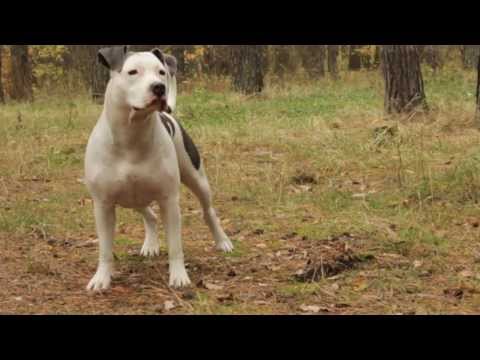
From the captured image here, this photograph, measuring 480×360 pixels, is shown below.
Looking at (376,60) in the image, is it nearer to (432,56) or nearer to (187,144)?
(432,56)

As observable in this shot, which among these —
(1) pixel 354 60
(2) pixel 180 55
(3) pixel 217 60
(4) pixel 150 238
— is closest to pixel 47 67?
(2) pixel 180 55

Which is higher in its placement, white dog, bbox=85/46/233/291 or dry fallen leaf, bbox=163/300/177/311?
white dog, bbox=85/46/233/291

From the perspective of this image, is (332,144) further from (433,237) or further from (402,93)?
(433,237)

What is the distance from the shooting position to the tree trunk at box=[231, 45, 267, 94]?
46.6 ft

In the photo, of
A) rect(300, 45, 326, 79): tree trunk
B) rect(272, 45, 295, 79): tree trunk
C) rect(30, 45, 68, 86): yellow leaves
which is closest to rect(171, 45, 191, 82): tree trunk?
rect(272, 45, 295, 79): tree trunk

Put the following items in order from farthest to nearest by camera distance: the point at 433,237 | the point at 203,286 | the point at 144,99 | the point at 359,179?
the point at 359,179 < the point at 433,237 < the point at 203,286 < the point at 144,99

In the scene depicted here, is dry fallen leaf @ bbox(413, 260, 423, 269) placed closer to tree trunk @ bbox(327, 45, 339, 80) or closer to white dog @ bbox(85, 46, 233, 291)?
white dog @ bbox(85, 46, 233, 291)

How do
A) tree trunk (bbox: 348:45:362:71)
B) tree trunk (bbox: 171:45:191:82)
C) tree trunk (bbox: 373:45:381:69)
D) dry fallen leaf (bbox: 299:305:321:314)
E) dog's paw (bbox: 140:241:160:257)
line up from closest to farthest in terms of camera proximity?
dry fallen leaf (bbox: 299:305:321:314) < dog's paw (bbox: 140:241:160:257) < tree trunk (bbox: 373:45:381:69) < tree trunk (bbox: 171:45:191:82) < tree trunk (bbox: 348:45:362:71)

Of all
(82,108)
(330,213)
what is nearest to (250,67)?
(82,108)

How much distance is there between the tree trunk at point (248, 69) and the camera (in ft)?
46.6

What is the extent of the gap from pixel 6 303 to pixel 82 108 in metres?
8.79

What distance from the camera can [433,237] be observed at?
5027 mm

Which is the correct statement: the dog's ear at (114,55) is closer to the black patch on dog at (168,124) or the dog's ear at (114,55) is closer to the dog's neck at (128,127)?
the dog's neck at (128,127)

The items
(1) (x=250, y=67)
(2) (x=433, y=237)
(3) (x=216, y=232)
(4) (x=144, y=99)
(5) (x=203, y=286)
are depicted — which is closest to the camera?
(4) (x=144, y=99)
